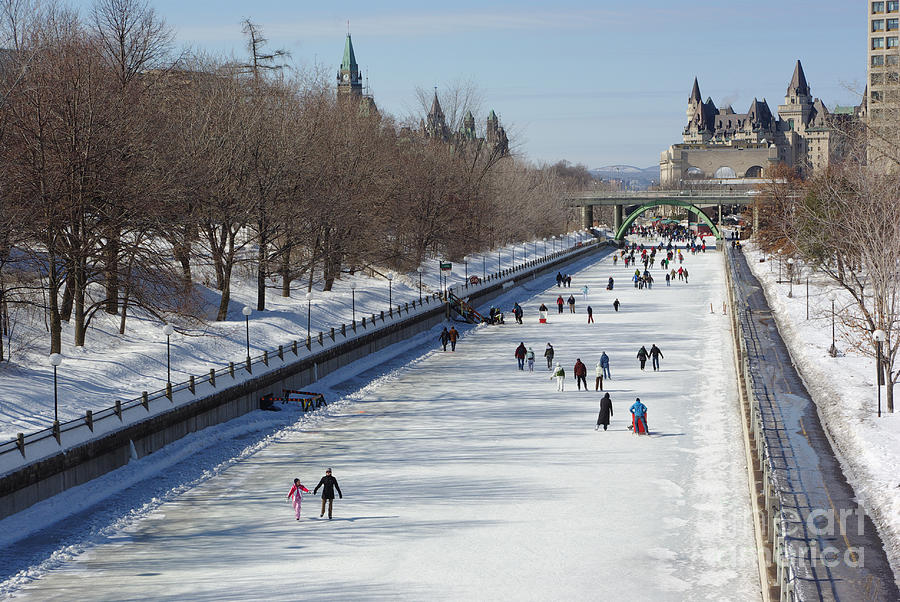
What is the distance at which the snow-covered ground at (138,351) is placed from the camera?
28.5m

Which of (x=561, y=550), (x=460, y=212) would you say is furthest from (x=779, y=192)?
(x=561, y=550)

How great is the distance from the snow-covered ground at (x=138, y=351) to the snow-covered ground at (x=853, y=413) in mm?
19518

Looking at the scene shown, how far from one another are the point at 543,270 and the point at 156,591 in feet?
259

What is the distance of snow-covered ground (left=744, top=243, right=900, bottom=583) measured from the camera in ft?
73.2

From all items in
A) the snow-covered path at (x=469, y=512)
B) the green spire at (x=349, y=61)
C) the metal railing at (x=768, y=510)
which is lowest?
the snow-covered path at (x=469, y=512)

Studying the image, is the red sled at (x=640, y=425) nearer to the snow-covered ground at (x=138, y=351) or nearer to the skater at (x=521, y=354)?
the skater at (x=521, y=354)

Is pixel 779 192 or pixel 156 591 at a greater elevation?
pixel 779 192

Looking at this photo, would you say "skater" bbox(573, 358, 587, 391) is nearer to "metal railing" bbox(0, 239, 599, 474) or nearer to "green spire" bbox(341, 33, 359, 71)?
"metal railing" bbox(0, 239, 599, 474)

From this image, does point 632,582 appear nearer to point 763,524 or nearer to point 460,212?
point 763,524

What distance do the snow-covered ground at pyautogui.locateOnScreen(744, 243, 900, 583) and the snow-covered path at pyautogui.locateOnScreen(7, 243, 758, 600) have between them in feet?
8.68

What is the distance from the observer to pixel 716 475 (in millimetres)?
24953

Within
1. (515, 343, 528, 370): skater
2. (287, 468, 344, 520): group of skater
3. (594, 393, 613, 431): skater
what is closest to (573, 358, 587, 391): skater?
(515, 343, 528, 370): skater

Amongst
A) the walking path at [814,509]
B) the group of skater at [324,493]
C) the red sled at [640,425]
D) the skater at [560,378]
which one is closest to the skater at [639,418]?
the red sled at [640,425]

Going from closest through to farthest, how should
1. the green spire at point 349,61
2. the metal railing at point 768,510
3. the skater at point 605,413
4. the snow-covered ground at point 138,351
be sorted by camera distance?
the metal railing at point 768,510, the snow-covered ground at point 138,351, the skater at point 605,413, the green spire at point 349,61
